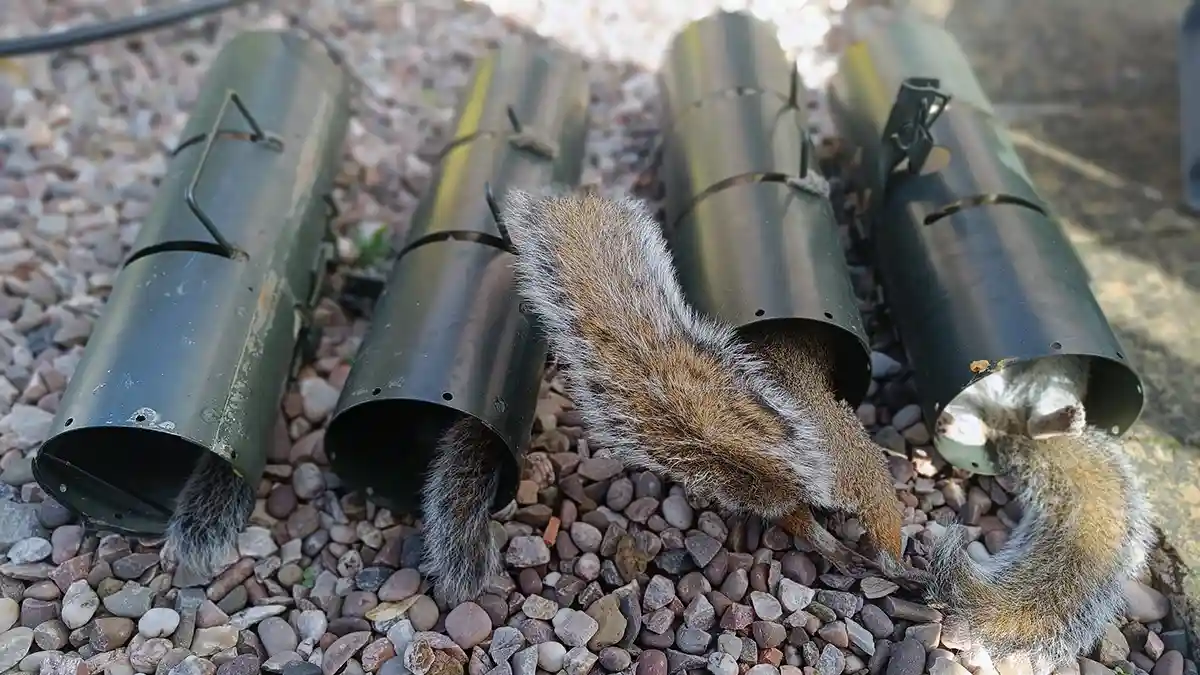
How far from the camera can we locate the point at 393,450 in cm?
293

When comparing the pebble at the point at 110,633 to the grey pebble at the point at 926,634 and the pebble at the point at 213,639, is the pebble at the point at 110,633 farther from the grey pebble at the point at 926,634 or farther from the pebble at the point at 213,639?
the grey pebble at the point at 926,634

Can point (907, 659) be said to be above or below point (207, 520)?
below

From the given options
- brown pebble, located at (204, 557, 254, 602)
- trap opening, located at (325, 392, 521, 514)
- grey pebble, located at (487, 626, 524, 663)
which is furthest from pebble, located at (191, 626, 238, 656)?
grey pebble, located at (487, 626, 524, 663)

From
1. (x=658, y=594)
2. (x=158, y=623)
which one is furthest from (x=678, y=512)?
(x=158, y=623)

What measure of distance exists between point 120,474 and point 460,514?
1.04 m

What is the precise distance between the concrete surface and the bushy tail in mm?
1985

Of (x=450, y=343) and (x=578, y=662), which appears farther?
(x=450, y=343)

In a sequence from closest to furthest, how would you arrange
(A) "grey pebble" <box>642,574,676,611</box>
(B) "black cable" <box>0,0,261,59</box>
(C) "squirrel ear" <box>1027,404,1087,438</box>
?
(A) "grey pebble" <box>642,574,676,611</box> < (C) "squirrel ear" <box>1027,404,1087,438</box> < (B) "black cable" <box>0,0,261,59</box>

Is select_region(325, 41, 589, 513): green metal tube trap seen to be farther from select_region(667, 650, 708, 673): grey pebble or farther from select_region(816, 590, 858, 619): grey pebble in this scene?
select_region(816, 590, 858, 619): grey pebble

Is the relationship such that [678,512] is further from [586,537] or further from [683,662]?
[683,662]

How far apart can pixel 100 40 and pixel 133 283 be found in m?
2.15

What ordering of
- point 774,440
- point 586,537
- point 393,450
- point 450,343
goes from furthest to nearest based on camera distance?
point 393,450
point 586,537
point 450,343
point 774,440

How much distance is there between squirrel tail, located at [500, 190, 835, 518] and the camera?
241cm

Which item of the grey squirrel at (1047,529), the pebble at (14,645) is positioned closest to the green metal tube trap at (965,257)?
the grey squirrel at (1047,529)
